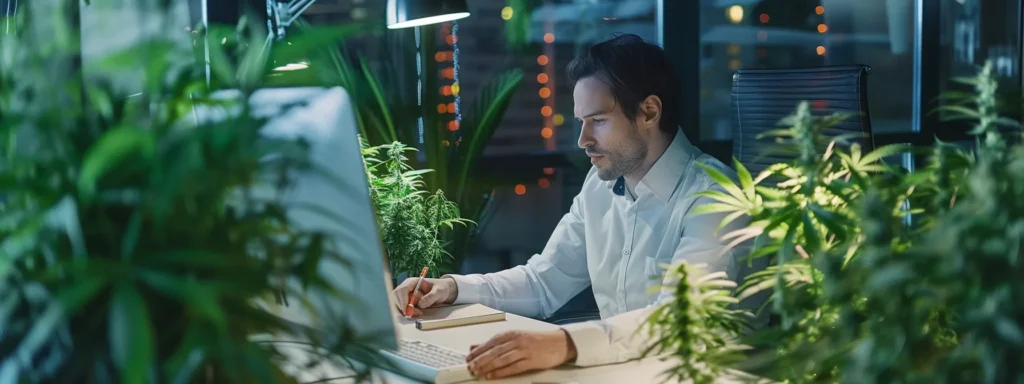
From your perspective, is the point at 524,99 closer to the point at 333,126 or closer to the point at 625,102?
the point at 625,102

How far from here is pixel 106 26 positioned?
2.65 feet

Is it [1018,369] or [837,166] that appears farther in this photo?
[837,166]

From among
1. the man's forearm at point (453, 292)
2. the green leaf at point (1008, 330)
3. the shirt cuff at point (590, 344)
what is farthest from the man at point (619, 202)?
the green leaf at point (1008, 330)

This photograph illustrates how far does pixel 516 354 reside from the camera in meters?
1.61

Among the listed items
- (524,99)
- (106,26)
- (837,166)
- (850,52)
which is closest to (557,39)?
(524,99)

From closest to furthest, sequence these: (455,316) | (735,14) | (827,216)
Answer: (827,216)
(455,316)
(735,14)

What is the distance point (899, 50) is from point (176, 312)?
4904 mm

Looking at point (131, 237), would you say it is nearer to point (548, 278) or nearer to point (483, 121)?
point (548, 278)

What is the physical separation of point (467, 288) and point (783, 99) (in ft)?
3.05

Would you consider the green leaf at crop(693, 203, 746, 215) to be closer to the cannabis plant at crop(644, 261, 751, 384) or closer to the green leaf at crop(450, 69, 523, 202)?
the cannabis plant at crop(644, 261, 751, 384)

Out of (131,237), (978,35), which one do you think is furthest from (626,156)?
(978,35)

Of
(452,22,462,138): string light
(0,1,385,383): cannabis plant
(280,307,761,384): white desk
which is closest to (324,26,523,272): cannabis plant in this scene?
(452,22,462,138): string light

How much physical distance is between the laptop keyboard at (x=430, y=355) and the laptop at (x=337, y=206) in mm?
459

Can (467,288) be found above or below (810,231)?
below
